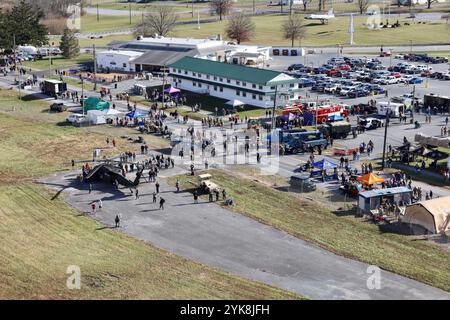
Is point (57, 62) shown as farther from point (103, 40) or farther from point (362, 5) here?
point (362, 5)

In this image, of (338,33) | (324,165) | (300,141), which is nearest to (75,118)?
(300,141)

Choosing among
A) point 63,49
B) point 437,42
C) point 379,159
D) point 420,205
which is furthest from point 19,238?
point 437,42

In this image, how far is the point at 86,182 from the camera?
169 feet

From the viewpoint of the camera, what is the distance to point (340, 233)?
41250 millimetres

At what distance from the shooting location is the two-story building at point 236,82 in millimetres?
76750

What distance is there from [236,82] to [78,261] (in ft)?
152

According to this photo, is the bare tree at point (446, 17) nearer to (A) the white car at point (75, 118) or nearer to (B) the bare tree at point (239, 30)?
(B) the bare tree at point (239, 30)

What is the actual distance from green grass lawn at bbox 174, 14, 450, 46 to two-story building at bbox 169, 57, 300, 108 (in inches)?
1758

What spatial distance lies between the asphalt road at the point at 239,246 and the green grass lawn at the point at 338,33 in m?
88.3

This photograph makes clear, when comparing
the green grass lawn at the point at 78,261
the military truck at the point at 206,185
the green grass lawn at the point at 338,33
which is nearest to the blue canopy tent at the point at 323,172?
the military truck at the point at 206,185

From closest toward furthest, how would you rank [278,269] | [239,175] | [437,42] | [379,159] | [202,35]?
[278,269]
[239,175]
[379,159]
[437,42]
[202,35]

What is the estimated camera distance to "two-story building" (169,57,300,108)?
7675 cm
